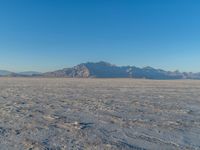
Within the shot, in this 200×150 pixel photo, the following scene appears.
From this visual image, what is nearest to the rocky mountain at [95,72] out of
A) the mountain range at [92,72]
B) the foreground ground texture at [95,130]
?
the mountain range at [92,72]

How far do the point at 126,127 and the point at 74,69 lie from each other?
9646cm

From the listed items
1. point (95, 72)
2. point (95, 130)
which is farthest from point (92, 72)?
point (95, 130)

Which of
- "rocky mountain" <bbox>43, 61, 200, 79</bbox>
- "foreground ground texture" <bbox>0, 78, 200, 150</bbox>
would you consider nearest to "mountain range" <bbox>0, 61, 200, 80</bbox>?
"rocky mountain" <bbox>43, 61, 200, 79</bbox>

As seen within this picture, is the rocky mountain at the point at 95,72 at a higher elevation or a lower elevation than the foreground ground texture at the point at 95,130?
higher

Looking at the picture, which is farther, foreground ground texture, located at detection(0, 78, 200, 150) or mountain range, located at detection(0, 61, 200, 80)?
mountain range, located at detection(0, 61, 200, 80)

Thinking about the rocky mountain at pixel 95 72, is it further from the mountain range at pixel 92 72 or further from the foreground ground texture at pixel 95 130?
the foreground ground texture at pixel 95 130

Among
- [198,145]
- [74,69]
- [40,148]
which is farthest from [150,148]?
[74,69]

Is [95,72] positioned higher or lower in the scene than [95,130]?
higher

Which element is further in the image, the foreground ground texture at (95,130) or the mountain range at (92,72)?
the mountain range at (92,72)

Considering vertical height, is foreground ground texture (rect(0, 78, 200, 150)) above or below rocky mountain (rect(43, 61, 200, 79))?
below

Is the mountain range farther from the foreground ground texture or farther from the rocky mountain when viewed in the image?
the foreground ground texture

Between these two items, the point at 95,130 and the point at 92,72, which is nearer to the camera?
the point at 95,130

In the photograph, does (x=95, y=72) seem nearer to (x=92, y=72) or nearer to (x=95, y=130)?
(x=92, y=72)

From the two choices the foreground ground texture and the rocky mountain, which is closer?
the foreground ground texture
